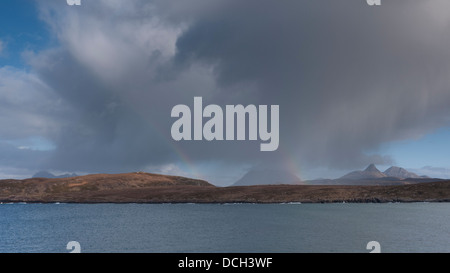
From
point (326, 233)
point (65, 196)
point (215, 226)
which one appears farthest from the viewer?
point (65, 196)

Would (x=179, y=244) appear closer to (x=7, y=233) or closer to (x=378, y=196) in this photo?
(x=7, y=233)

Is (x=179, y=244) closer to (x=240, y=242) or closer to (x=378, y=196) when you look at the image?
(x=240, y=242)

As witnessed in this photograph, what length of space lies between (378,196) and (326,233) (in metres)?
107
